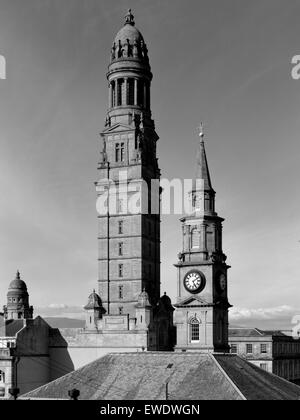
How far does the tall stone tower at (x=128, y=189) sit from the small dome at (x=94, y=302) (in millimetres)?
1511

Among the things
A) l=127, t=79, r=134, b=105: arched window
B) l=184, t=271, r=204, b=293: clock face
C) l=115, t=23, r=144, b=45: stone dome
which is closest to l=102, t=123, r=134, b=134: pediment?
l=127, t=79, r=134, b=105: arched window

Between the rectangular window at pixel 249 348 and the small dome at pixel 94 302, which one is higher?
the small dome at pixel 94 302

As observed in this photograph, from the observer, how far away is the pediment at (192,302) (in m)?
79.5

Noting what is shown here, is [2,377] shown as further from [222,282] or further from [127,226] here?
[222,282]

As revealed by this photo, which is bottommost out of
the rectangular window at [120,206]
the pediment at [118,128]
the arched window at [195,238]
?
the arched window at [195,238]

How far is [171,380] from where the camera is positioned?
47.1 meters

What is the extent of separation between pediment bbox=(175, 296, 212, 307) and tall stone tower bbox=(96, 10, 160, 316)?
20.9ft

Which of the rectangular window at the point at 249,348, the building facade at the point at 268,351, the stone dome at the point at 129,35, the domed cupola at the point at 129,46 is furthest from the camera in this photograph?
the rectangular window at the point at 249,348

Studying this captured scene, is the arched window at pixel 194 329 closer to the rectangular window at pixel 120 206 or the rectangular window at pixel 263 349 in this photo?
the rectangular window at pixel 120 206

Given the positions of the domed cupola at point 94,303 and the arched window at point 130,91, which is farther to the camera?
the arched window at point 130,91

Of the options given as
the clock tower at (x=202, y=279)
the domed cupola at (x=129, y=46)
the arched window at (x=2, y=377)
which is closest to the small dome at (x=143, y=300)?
the clock tower at (x=202, y=279)

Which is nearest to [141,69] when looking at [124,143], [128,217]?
[124,143]

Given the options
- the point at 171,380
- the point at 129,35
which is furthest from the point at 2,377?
the point at 129,35
